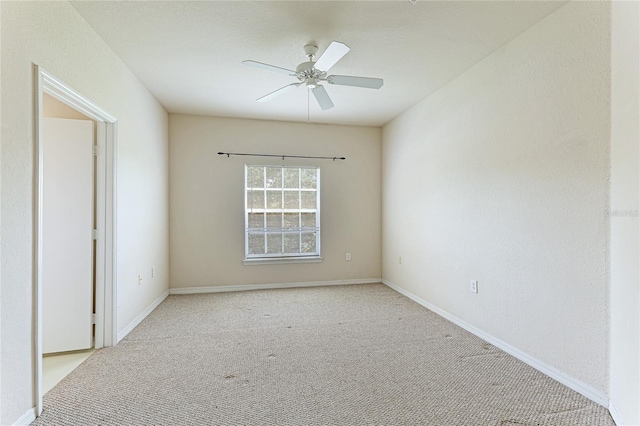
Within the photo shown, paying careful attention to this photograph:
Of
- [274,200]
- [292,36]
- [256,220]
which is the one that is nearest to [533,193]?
[292,36]

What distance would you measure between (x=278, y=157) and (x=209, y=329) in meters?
2.62

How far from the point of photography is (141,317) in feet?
10.7

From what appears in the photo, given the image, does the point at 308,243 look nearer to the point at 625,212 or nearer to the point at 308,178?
the point at 308,178

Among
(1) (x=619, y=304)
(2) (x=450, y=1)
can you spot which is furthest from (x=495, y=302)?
(2) (x=450, y=1)

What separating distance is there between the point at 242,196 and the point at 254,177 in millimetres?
342

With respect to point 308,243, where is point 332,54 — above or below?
above

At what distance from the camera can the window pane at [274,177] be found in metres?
4.64

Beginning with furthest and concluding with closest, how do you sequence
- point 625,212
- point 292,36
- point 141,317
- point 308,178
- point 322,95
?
1. point 308,178
2. point 141,317
3. point 322,95
4. point 292,36
5. point 625,212

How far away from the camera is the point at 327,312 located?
3.53m

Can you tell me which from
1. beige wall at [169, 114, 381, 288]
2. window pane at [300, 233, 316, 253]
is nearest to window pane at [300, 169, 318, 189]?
beige wall at [169, 114, 381, 288]

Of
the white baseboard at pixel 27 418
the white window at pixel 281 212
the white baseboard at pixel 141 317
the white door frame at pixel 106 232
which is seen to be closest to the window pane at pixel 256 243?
the white window at pixel 281 212

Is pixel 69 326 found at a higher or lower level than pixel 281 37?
lower

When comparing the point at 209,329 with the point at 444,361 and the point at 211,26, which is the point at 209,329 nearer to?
the point at 444,361

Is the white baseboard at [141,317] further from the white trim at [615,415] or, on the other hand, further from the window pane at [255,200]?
the white trim at [615,415]
